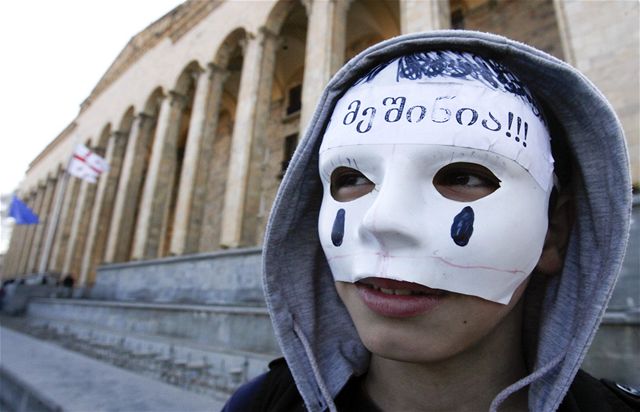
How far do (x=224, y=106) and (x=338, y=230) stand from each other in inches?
723

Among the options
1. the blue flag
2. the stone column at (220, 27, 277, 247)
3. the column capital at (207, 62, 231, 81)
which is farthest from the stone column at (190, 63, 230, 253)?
the blue flag

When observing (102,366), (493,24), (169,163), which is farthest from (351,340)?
(169,163)

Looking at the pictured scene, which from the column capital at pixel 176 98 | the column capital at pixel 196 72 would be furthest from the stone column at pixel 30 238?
the column capital at pixel 196 72

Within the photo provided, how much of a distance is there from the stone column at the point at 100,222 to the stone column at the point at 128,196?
1.29m

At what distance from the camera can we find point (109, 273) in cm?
1262

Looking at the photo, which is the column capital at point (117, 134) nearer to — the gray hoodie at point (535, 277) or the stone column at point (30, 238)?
the stone column at point (30, 238)

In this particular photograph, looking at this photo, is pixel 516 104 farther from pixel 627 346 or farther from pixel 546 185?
pixel 627 346

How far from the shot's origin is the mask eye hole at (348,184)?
3.04ft

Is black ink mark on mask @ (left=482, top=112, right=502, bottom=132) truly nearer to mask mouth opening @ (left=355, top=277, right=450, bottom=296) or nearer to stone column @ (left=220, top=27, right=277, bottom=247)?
mask mouth opening @ (left=355, top=277, right=450, bottom=296)

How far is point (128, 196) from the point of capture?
1390 cm

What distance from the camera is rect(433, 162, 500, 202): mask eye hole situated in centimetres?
82

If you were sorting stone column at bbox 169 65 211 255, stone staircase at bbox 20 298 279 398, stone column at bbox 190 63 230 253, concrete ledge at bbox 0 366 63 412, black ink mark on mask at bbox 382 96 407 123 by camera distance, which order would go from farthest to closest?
1. stone column at bbox 190 63 230 253
2. stone column at bbox 169 65 211 255
3. stone staircase at bbox 20 298 279 398
4. concrete ledge at bbox 0 366 63 412
5. black ink mark on mask at bbox 382 96 407 123

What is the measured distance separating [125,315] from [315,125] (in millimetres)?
9573

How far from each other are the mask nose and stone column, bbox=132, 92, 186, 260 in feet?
41.4
